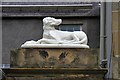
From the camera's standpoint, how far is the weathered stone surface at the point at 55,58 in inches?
346

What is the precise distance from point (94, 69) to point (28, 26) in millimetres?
9896

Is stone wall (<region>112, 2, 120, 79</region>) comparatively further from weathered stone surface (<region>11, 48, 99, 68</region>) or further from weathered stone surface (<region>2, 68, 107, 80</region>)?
weathered stone surface (<region>2, 68, 107, 80</region>)

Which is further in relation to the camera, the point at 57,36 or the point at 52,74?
the point at 57,36

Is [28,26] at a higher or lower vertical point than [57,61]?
higher

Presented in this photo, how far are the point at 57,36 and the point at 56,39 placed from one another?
106 mm

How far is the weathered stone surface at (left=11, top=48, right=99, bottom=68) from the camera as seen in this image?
8.80 metres

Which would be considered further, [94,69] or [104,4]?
[104,4]

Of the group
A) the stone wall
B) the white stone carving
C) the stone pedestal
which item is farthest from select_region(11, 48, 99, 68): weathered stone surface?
the stone wall

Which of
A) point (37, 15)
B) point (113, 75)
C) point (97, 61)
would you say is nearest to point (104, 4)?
point (113, 75)

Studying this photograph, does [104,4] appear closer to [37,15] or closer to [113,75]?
[113,75]

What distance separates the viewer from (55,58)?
8.84 m

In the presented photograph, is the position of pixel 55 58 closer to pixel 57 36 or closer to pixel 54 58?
pixel 54 58

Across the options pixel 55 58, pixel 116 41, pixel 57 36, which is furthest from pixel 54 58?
pixel 116 41

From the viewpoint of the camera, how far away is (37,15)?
17703 millimetres
